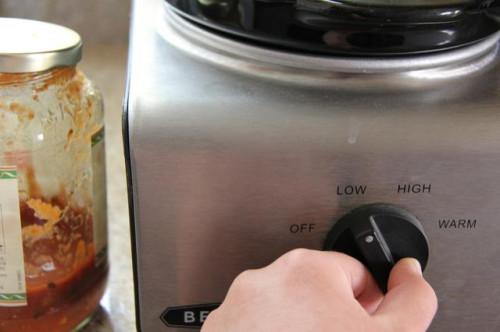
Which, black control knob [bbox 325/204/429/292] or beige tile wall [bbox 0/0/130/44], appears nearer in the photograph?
black control knob [bbox 325/204/429/292]

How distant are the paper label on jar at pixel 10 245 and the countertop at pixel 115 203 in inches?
3.2

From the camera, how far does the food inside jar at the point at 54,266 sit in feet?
1.54

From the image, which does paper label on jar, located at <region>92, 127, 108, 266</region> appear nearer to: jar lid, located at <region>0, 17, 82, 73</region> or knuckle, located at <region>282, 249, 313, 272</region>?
jar lid, located at <region>0, 17, 82, 73</region>

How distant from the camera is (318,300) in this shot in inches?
13.7

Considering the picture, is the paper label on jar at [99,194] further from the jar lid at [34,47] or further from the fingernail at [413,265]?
the fingernail at [413,265]

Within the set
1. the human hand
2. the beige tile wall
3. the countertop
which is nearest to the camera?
the human hand

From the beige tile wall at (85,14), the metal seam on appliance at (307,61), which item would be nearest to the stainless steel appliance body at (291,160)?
the metal seam on appliance at (307,61)

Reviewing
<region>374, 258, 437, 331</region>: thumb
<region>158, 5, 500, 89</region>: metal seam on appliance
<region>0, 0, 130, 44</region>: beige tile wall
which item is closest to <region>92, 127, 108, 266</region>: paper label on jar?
<region>158, 5, 500, 89</region>: metal seam on appliance

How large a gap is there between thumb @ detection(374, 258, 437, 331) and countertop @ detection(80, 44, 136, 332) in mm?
253

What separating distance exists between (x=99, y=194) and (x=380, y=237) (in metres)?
0.23

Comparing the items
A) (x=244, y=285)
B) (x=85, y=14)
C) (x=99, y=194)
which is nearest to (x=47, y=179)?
(x=99, y=194)

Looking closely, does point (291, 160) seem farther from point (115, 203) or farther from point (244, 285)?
point (115, 203)

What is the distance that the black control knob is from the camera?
39 cm

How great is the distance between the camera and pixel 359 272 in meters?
0.39
